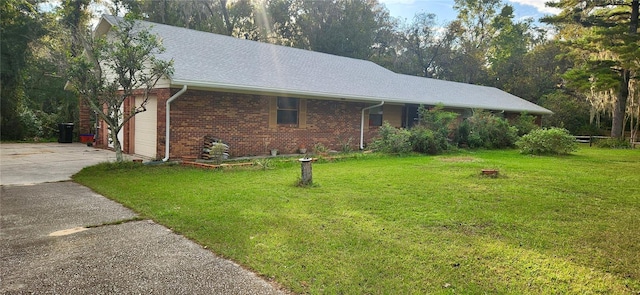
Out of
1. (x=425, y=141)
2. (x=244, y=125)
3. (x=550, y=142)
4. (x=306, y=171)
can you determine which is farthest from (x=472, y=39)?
(x=306, y=171)

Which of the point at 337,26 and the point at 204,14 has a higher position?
the point at 337,26

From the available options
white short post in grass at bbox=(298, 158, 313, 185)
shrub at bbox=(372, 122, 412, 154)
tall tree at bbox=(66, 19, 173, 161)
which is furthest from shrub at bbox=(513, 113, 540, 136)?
tall tree at bbox=(66, 19, 173, 161)

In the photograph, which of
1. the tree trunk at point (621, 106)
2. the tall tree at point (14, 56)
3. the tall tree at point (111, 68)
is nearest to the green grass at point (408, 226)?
the tall tree at point (111, 68)

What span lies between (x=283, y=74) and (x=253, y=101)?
205 centimetres

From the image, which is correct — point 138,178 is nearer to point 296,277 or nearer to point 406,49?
point 296,277

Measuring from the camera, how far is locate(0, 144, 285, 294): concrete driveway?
312 cm

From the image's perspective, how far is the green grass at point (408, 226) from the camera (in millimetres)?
3252

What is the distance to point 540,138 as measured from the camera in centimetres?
1377

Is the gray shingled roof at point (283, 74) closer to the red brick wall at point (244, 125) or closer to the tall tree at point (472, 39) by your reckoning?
the red brick wall at point (244, 125)

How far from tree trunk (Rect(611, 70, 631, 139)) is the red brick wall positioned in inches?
642

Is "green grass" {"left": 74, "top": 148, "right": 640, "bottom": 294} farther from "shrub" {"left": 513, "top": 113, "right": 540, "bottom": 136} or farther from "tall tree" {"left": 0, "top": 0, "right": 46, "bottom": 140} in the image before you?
"tall tree" {"left": 0, "top": 0, "right": 46, "bottom": 140}

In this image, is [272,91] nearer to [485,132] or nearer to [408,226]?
[408,226]

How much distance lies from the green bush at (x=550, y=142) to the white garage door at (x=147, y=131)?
1261cm

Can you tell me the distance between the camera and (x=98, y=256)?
375 centimetres
